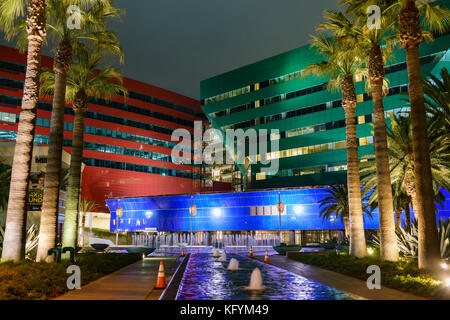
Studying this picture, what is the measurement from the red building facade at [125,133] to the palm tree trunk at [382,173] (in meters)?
69.8

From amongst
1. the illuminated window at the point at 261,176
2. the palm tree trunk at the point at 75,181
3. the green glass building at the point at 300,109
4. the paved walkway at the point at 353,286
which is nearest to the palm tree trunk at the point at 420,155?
the paved walkway at the point at 353,286

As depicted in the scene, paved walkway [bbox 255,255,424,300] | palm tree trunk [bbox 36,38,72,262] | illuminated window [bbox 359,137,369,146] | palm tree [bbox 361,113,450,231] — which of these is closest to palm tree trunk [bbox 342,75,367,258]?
palm tree [bbox 361,113,450,231]

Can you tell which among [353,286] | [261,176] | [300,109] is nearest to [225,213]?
[261,176]

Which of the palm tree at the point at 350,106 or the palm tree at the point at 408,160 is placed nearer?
the palm tree at the point at 350,106

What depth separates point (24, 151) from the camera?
1507 centimetres

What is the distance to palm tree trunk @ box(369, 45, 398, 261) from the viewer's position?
18188 mm

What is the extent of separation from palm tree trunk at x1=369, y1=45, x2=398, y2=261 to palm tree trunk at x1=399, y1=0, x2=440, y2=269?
348cm

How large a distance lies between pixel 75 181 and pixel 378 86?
15091mm

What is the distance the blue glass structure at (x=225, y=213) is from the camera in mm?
62344

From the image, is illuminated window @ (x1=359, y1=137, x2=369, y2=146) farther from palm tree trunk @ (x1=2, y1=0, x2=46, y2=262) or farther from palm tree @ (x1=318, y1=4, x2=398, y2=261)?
palm tree trunk @ (x1=2, y1=0, x2=46, y2=262)

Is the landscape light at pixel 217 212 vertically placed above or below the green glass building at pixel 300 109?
below

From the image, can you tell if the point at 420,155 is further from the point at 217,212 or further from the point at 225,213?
the point at 217,212

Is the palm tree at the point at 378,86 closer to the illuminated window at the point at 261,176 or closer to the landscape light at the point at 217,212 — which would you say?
the landscape light at the point at 217,212

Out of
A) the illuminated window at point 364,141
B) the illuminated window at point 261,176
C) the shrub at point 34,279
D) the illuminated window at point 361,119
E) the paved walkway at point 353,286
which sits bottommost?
the paved walkway at point 353,286
